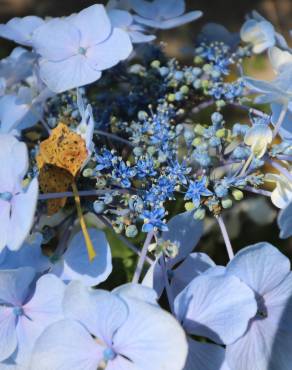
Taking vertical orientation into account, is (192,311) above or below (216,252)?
above

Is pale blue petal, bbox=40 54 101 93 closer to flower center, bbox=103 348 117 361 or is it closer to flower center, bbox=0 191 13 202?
flower center, bbox=0 191 13 202

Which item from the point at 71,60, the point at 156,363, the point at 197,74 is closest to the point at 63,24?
the point at 71,60

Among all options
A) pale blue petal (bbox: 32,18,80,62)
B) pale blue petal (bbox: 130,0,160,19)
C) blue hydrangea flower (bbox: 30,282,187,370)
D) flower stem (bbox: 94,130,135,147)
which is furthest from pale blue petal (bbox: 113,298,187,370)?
pale blue petal (bbox: 130,0,160,19)

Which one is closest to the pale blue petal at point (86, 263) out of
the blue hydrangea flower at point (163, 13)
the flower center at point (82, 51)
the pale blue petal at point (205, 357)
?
the pale blue petal at point (205, 357)

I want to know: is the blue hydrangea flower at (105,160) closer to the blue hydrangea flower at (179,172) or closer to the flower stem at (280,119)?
the blue hydrangea flower at (179,172)

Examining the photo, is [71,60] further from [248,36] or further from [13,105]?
[248,36]
